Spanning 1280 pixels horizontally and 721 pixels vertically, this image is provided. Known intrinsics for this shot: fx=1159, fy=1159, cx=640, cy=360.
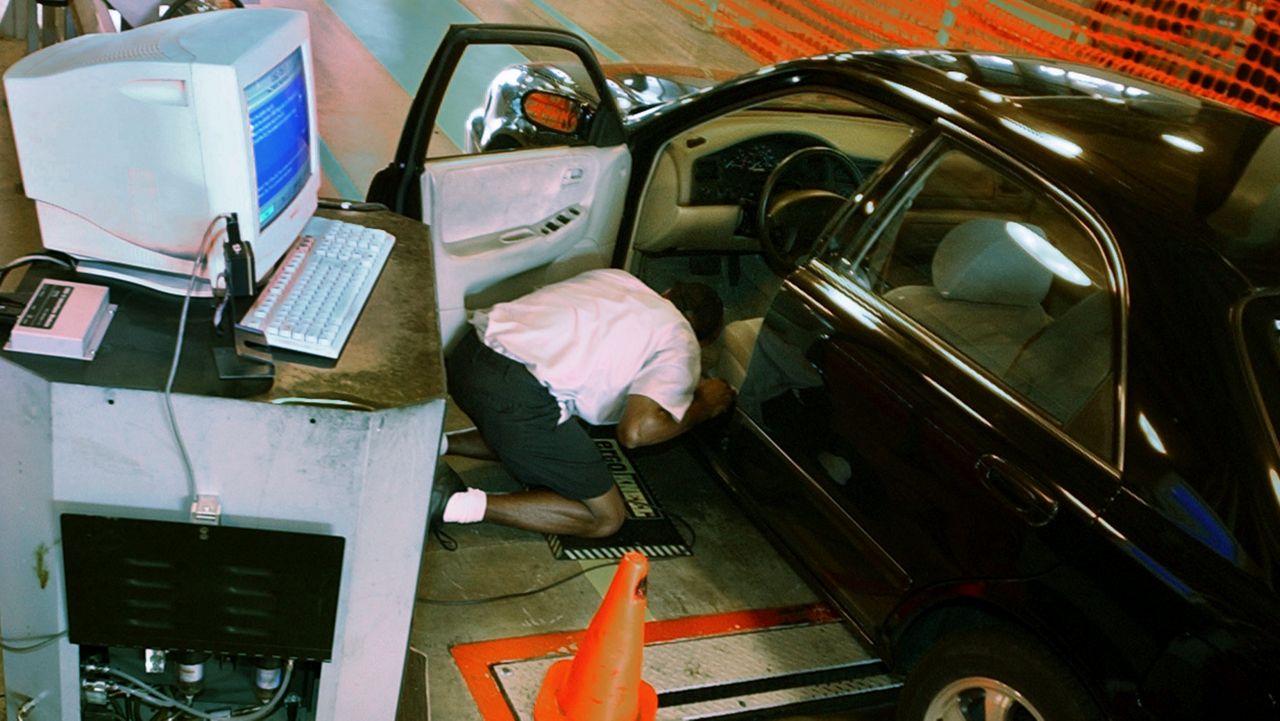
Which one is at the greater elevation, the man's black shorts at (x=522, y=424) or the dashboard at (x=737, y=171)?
the dashboard at (x=737, y=171)

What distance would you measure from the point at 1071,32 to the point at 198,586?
1011 centimetres

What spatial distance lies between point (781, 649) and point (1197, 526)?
1.37m

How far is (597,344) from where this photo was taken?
341cm

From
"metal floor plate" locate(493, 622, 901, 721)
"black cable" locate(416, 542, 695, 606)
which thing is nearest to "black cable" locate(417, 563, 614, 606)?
"black cable" locate(416, 542, 695, 606)

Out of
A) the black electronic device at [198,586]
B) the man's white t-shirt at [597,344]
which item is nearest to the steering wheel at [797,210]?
the man's white t-shirt at [597,344]

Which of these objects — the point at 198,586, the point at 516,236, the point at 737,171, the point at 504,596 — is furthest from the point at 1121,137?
the point at 198,586

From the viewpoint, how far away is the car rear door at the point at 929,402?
104 inches

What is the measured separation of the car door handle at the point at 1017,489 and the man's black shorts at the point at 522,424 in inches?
48.8

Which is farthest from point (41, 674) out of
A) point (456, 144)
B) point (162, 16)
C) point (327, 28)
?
point (327, 28)

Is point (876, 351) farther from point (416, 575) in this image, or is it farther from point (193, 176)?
point (193, 176)

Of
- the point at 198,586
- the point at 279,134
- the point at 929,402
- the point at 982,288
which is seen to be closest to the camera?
the point at 198,586

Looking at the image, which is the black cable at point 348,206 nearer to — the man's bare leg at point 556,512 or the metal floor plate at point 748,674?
the man's bare leg at point 556,512

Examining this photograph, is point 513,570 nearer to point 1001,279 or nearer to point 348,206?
point 348,206

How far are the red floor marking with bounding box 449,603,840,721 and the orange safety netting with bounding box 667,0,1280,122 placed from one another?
6107 millimetres
